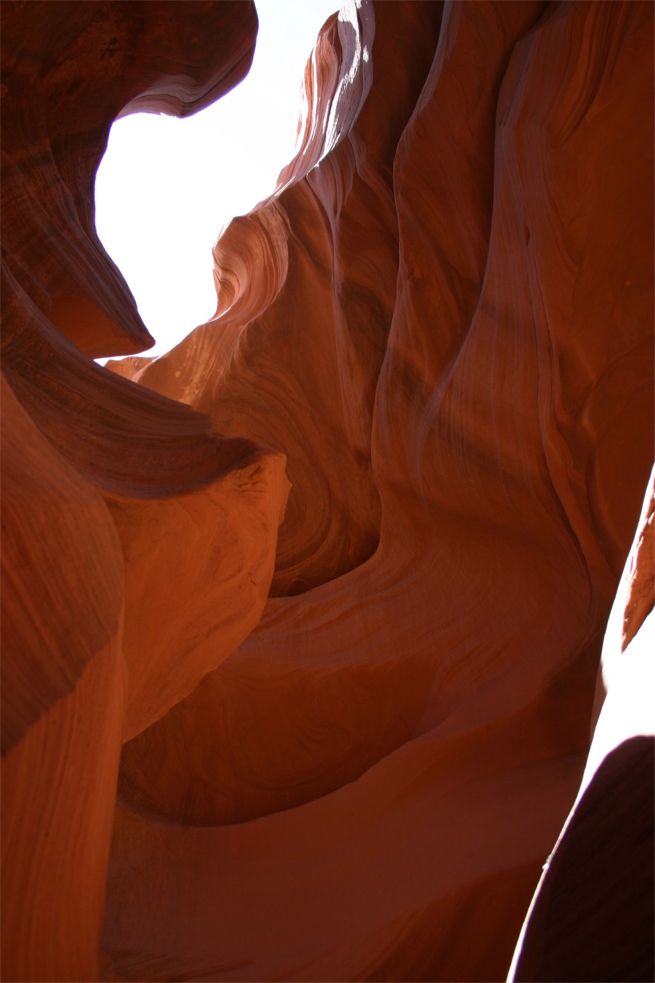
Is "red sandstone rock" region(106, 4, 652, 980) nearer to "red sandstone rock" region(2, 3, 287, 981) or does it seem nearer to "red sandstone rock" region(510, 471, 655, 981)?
"red sandstone rock" region(2, 3, 287, 981)


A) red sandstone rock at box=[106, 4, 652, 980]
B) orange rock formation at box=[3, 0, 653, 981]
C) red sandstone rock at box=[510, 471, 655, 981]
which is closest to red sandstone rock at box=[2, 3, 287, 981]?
orange rock formation at box=[3, 0, 653, 981]

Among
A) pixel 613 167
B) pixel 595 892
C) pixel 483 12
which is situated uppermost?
pixel 483 12

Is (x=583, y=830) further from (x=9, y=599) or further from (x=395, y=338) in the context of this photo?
(x=395, y=338)

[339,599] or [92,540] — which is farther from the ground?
[92,540]

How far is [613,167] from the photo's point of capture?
4488 millimetres

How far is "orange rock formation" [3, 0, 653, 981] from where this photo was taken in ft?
6.36

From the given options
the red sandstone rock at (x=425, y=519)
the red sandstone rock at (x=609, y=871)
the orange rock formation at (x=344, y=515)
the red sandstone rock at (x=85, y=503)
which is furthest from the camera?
the red sandstone rock at (x=425, y=519)

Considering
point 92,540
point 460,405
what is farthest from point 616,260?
point 92,540

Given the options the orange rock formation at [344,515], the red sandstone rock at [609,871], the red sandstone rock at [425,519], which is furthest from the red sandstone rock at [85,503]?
the red sandstone rock at [425,519]

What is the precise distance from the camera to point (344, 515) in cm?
577

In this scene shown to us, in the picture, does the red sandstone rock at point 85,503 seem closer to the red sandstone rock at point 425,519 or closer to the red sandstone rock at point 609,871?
the red sandstone rock at point 609,871

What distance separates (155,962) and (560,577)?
7.87 ft

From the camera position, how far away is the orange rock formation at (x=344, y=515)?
6.36ft

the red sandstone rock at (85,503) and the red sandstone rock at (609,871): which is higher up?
the red sandstone rock at (85,503)
